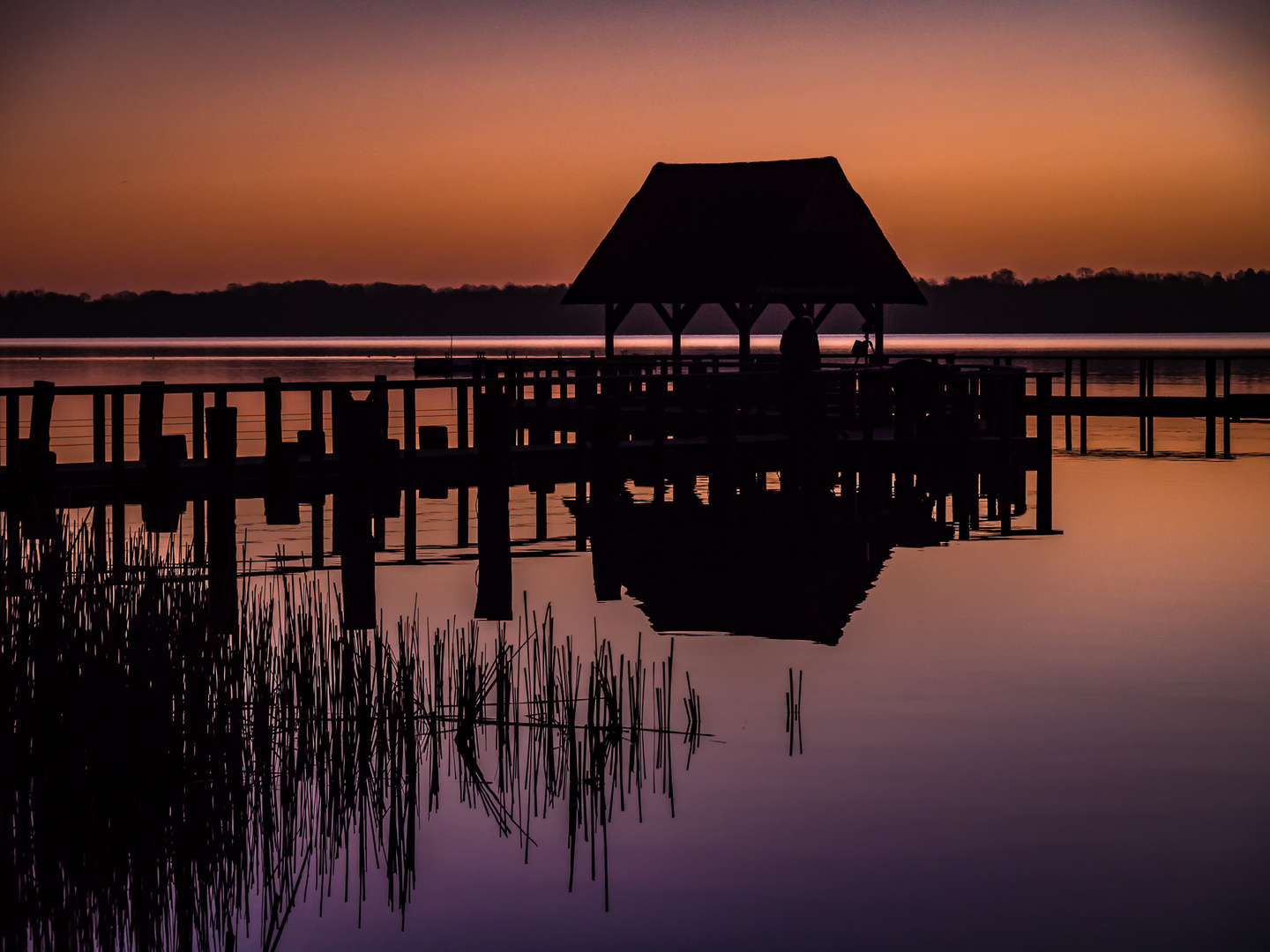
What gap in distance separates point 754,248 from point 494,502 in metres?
16.5

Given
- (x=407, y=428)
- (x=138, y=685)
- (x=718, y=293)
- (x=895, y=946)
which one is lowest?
(x=895, y=946)

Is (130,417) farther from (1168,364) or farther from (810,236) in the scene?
(1168,364)

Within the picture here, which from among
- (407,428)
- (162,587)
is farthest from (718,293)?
(162,587)

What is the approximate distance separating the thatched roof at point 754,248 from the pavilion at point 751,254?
0.02 meters

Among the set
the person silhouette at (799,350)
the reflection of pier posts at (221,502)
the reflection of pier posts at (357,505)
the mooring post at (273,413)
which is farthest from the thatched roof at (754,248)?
the reflection of pier posts at (221,502)

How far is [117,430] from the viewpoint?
1698 cm

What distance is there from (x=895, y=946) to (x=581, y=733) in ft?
13.0

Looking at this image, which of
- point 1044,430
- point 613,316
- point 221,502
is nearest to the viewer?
point 221,502

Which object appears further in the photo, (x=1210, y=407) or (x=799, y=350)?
(x=1210, y=407)

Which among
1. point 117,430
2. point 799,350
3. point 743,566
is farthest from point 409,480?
point 743,566

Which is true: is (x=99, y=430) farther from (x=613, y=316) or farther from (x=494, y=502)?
(x=613, y=316)

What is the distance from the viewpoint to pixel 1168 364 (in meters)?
147

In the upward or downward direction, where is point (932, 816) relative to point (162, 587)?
downward

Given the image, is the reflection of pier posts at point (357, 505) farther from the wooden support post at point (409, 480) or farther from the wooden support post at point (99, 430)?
the wooden support post at point (99, 430)
